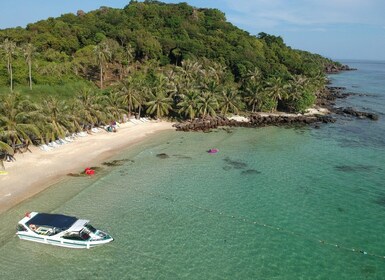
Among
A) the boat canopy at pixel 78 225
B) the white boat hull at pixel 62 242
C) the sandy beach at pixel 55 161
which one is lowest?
the white boat hull at pixel 62 242

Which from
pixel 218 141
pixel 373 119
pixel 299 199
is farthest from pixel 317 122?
pixel 299 199

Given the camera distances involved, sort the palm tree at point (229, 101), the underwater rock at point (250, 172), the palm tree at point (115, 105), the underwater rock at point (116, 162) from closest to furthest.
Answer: the underwater rock at point (250, 172), the underwater rock at point (116, 162), the palm tree at point (115, 105), the palm tree at point (229, 101)

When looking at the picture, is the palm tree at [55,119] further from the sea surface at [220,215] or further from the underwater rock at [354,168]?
the underwater rock at [354,168]

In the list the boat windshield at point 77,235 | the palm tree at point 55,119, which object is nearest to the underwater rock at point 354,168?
the boat windshield at point 77,235

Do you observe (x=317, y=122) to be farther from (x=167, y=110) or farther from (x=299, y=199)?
(x=299, y=199)

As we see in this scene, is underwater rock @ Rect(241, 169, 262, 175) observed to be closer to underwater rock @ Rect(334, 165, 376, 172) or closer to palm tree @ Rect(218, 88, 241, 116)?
underwater rock @ Rect(334, 165, 376, 172)

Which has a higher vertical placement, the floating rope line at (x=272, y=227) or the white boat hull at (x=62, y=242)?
the white boat hull at (x=62, y=242)
